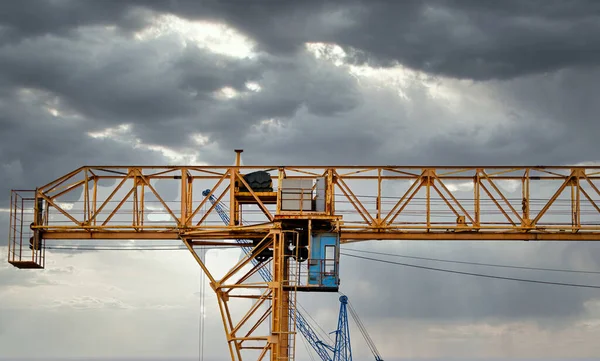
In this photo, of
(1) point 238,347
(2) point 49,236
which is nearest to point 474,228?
(1) point 238,347

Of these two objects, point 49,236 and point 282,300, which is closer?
point 282,300

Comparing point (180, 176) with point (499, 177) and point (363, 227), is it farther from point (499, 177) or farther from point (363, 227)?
point (499, 177)

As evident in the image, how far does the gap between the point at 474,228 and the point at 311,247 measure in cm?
821

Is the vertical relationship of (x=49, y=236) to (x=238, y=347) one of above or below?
above

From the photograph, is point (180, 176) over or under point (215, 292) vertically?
over

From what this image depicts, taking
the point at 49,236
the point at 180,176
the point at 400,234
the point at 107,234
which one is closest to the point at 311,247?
the point at 400,234

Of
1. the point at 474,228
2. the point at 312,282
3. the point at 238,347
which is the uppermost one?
the point at 474,228

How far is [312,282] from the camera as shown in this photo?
45188 mm

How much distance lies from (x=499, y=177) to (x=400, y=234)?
590 centimetres

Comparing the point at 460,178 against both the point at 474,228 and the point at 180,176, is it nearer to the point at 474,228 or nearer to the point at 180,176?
the point at 474,228

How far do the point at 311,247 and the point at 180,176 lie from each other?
7.78 meters

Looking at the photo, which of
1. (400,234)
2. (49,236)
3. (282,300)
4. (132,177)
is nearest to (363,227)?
(400,234)

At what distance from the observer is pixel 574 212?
4650 centimetres

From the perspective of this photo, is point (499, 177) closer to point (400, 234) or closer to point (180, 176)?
point (400, 234)
